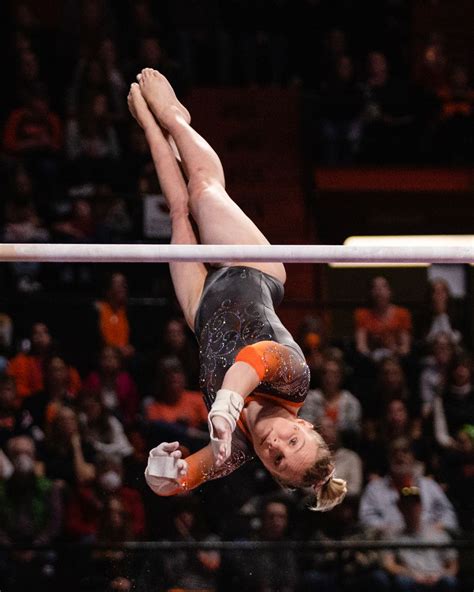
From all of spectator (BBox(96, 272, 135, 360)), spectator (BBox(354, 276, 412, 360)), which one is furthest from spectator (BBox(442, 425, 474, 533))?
spectator (BBox(96, 272, 135, 360))

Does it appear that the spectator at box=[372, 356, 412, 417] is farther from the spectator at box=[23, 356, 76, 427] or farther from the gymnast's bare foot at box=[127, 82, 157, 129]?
the gymnast's bare foot at box=[127, 82, 157, 129]

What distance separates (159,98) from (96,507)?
2.63 metres

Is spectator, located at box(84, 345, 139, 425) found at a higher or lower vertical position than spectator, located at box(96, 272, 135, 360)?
lower

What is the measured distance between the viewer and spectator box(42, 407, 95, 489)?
23.0 ft

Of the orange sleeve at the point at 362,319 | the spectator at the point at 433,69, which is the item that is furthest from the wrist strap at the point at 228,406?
the spectator at the point at 433,69

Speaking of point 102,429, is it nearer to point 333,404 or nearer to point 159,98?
point 333,404

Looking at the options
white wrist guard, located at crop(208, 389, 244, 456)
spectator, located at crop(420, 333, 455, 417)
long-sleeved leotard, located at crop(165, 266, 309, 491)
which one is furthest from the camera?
spectator, located at crop(420, 333, 455, 417)

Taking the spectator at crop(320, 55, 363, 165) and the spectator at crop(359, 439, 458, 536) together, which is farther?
the spectator at crop(320, 55, 363, 165)

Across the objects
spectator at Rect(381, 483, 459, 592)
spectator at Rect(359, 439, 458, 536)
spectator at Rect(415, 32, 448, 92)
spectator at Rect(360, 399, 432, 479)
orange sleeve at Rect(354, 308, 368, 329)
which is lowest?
spectator at Rect(381, 483, 459, 592)

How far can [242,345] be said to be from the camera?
4.80m

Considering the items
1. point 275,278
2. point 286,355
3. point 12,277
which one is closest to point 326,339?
point 12,277

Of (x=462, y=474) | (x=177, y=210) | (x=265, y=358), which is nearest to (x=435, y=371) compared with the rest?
(x=462, y=474)

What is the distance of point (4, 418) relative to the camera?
7.19 metres

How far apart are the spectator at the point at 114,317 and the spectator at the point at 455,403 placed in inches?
83.3
